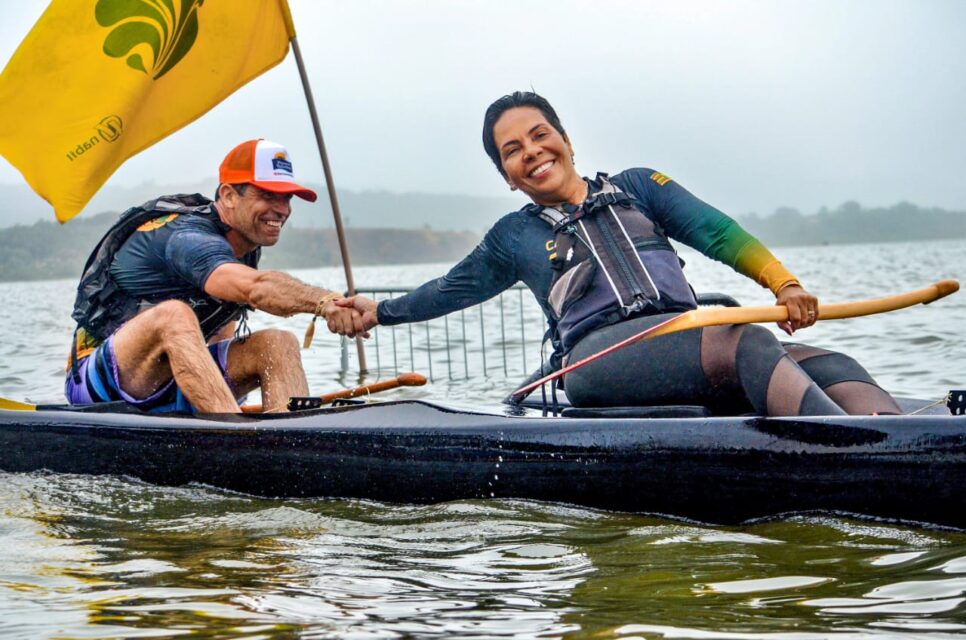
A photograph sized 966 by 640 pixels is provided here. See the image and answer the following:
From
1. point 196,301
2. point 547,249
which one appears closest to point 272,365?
point 196,301

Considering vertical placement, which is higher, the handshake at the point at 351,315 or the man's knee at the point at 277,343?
the handshake at the point at 351,315

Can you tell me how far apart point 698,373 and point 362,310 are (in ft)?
5.63

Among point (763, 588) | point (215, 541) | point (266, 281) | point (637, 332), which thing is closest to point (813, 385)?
point (637, 332)

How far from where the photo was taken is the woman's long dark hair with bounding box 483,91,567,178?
4.63 m

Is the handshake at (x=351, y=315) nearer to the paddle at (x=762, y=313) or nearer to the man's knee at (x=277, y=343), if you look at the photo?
the man's knee at (x=277, y=343)

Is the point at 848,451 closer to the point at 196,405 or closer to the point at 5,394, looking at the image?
the point at 196,405

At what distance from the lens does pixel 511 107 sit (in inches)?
182

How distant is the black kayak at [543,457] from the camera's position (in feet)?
11.7

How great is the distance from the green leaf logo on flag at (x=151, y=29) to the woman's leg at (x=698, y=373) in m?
3.30

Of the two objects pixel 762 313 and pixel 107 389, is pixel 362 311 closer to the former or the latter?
pixel 107 389

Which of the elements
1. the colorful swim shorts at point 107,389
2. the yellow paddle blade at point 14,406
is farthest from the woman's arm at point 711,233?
the yellow paddle blade at point 14,406

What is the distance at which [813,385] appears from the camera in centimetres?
380

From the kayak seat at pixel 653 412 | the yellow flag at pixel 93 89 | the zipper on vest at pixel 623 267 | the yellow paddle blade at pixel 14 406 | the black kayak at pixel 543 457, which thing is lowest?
the black kayak at pixel 543 457

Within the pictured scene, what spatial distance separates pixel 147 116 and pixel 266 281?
71.6 inches
